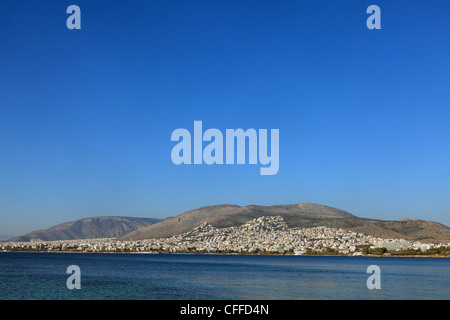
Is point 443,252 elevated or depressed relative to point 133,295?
depressed

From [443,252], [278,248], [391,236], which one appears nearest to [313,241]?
[278,248]

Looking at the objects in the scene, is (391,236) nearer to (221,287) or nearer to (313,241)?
(313,241)

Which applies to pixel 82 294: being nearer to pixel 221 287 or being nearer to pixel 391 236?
pixel 221 287

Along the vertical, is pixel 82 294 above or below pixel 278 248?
above
